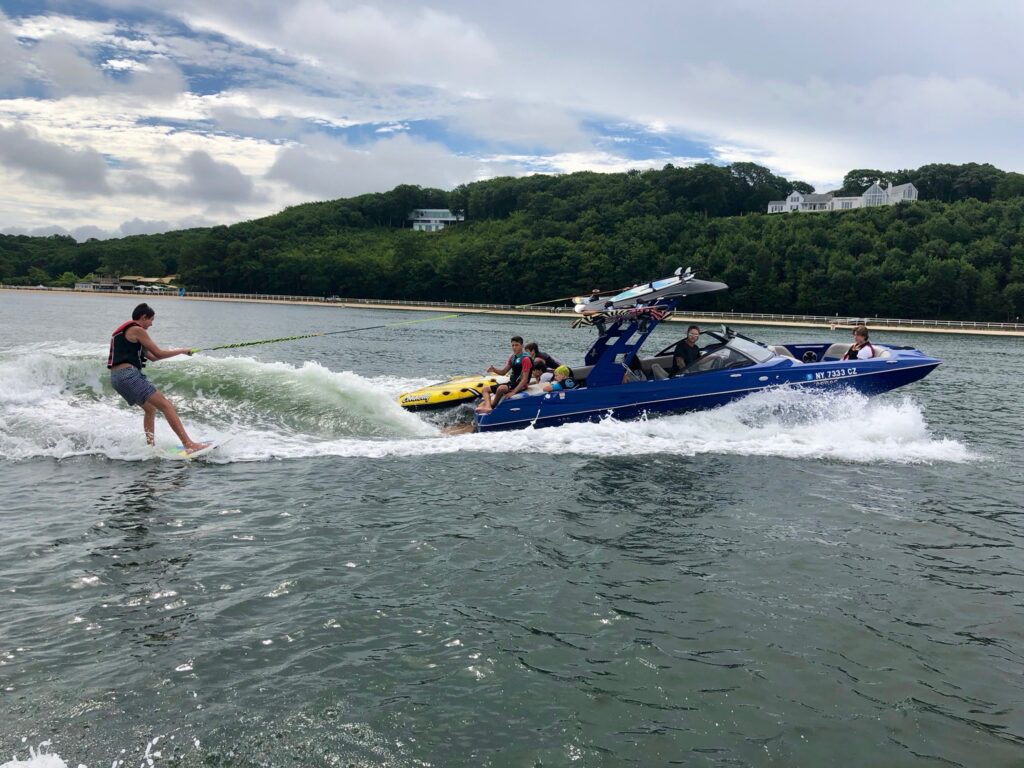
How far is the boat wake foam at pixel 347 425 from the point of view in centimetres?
1283

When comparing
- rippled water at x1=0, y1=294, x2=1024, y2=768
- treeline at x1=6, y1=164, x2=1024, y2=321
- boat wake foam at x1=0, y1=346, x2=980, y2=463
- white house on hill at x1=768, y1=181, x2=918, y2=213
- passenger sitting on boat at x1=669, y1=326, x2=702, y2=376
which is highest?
white house on hill at x1=768, y1=181, x2=918, y2=213

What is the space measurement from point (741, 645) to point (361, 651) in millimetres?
3204

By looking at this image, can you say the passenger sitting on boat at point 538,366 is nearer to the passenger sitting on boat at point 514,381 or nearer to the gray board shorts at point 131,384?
the passenger sitting on boat at point 514,381

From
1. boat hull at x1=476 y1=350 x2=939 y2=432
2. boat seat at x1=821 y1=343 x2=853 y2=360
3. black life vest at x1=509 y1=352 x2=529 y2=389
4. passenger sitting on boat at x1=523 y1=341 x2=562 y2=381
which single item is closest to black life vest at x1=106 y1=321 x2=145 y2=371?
boat hull at x1=476 y1=350 x2=939 y2=432

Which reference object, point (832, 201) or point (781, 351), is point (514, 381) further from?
point (832, 201)

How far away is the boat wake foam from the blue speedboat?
0.93 ft

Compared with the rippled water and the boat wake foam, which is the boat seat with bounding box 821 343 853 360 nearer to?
the boat wake foam

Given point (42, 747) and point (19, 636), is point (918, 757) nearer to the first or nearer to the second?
point (42, 747)

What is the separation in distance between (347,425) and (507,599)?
8659 mm

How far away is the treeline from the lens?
3775 inches

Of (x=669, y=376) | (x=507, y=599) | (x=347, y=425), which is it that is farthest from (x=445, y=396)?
(x=507, y=599)

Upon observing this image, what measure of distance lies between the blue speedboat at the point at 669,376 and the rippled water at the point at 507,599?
1.00m

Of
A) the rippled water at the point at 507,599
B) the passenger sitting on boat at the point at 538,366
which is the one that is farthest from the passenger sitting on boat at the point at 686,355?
the passenger sitting on boat at the point at 538,366

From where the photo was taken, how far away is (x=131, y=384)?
11.6 meters
